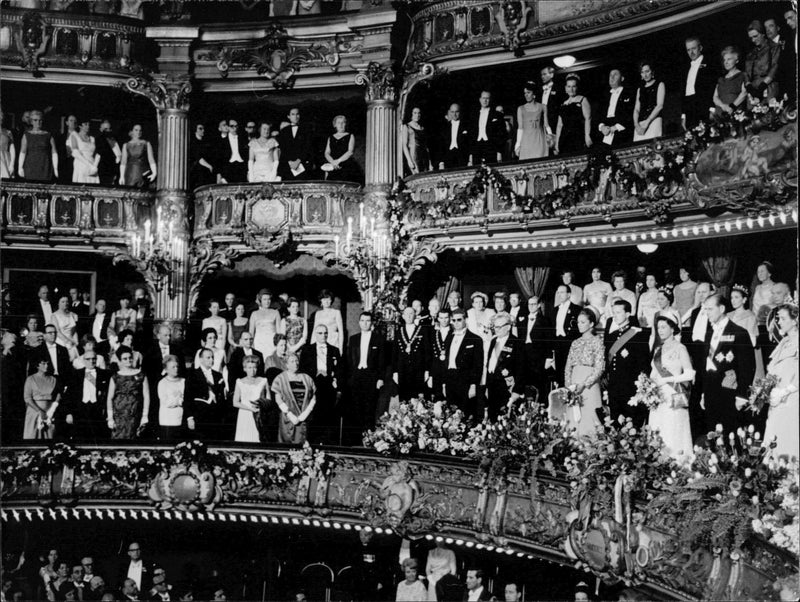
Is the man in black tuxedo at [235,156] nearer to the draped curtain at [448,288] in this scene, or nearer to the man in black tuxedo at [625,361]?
the draped curtain at [448,288]

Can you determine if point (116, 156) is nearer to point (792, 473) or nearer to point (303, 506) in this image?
point (303, 506)

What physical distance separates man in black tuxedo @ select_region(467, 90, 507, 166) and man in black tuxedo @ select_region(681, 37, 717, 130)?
13.7 ft

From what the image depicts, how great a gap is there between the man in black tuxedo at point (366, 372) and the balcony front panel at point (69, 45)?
8.45m

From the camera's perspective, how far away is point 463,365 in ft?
53.0

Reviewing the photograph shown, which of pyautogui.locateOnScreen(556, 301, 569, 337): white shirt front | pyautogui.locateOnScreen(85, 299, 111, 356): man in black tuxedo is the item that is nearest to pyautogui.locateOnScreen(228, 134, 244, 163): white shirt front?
pyautogui.locateOnScreen(85, 299, 111, 356): man in black tuxedo

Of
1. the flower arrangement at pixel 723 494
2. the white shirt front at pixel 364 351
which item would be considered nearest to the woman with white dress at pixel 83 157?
the white shirt front at pixel 364 351

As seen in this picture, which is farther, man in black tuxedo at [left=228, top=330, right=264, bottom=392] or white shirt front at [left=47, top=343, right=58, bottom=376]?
white shirt front at [left=47, top=343, right=58, bottom=376]

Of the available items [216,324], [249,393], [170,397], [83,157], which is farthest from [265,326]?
[83,157]

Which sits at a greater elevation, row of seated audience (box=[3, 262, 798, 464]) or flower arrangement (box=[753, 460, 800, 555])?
row of seated audience (box=[3, 262, 798, 464])

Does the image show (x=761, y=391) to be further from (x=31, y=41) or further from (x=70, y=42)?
(x=31, y=41)

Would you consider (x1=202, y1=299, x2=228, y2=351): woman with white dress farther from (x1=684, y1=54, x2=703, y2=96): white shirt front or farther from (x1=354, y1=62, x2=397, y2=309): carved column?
(x1=684, y1=54, x2=703, y2=96): white shirt front

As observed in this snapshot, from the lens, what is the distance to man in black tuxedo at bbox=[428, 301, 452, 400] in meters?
16.4

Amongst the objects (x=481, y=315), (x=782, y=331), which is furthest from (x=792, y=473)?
(x=481, y=315)

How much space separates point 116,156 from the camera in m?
21.8
